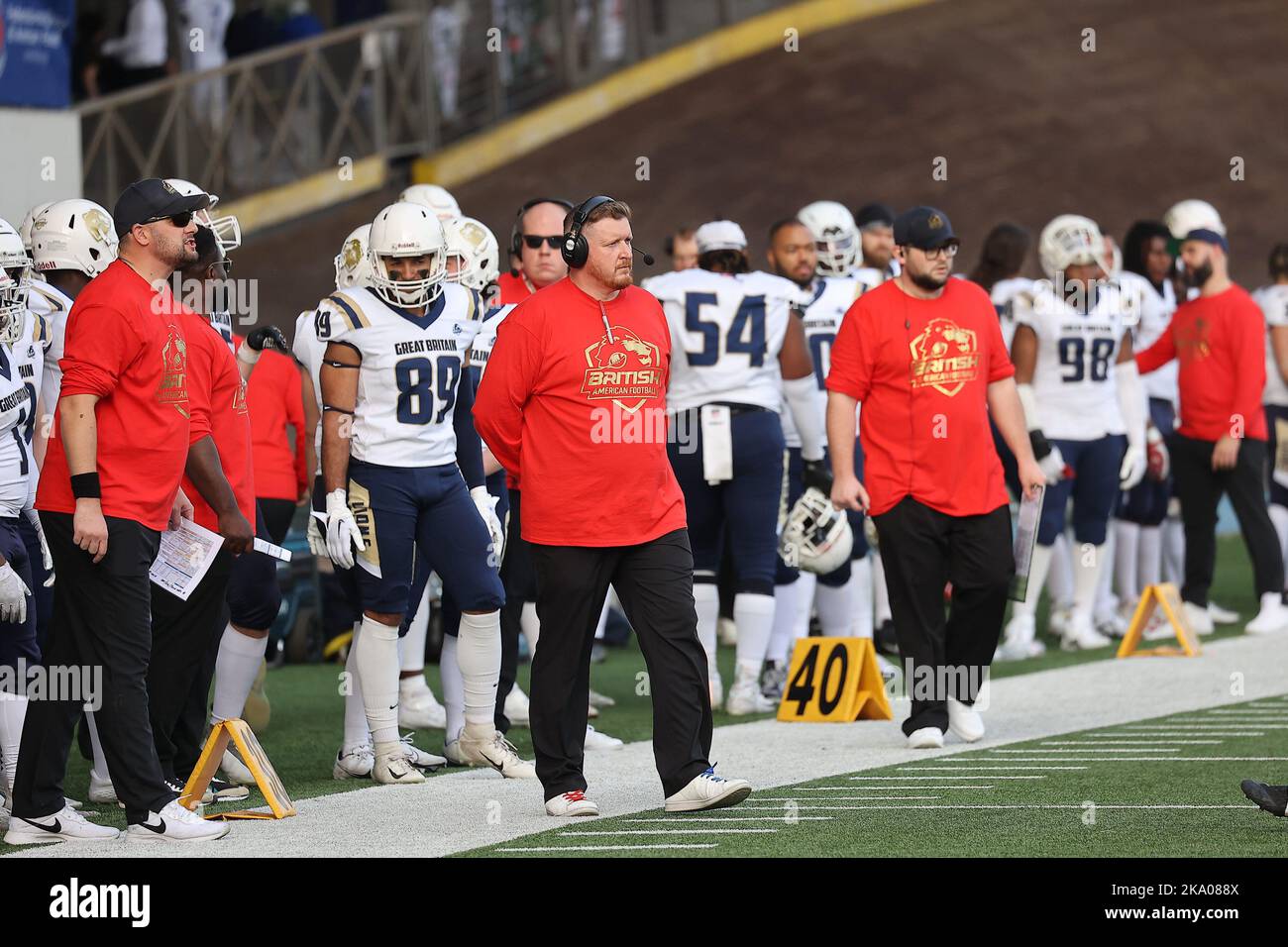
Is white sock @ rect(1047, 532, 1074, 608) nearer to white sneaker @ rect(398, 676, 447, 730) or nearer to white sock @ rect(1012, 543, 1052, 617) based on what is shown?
white sock @ rect(1012, 543, 1052, 617)

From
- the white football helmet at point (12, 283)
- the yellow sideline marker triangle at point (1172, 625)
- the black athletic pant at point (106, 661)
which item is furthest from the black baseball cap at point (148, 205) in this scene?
the yellow sideline marker triangle at point (1172, 625)

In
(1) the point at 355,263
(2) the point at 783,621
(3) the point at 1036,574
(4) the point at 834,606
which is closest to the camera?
(1) the point at 355,263

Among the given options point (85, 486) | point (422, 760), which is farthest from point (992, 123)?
point (85, 486)

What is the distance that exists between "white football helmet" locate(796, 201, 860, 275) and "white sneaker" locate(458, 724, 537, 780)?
4.08 m

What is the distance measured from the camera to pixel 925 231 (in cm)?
883

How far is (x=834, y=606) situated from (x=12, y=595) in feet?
15.6

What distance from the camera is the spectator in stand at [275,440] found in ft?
33.7

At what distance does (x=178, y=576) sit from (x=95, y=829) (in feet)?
2.69

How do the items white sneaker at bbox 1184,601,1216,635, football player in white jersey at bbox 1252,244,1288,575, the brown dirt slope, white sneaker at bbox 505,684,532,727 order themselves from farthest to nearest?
the brown dirt slope, football player in white jersey at bbox 1252,244,1288,575, white sneaker at bbox 1184,601,1216,635, white sneaker at bbox 505,684,532,727

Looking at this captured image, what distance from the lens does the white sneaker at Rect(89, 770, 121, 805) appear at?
8008 mm

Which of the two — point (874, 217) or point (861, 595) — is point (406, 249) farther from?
point (874, 217)

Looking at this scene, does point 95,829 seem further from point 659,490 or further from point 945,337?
point 945,337

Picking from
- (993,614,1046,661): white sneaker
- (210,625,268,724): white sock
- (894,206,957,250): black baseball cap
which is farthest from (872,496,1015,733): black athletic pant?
(993,614,1046,661): white sneaker
